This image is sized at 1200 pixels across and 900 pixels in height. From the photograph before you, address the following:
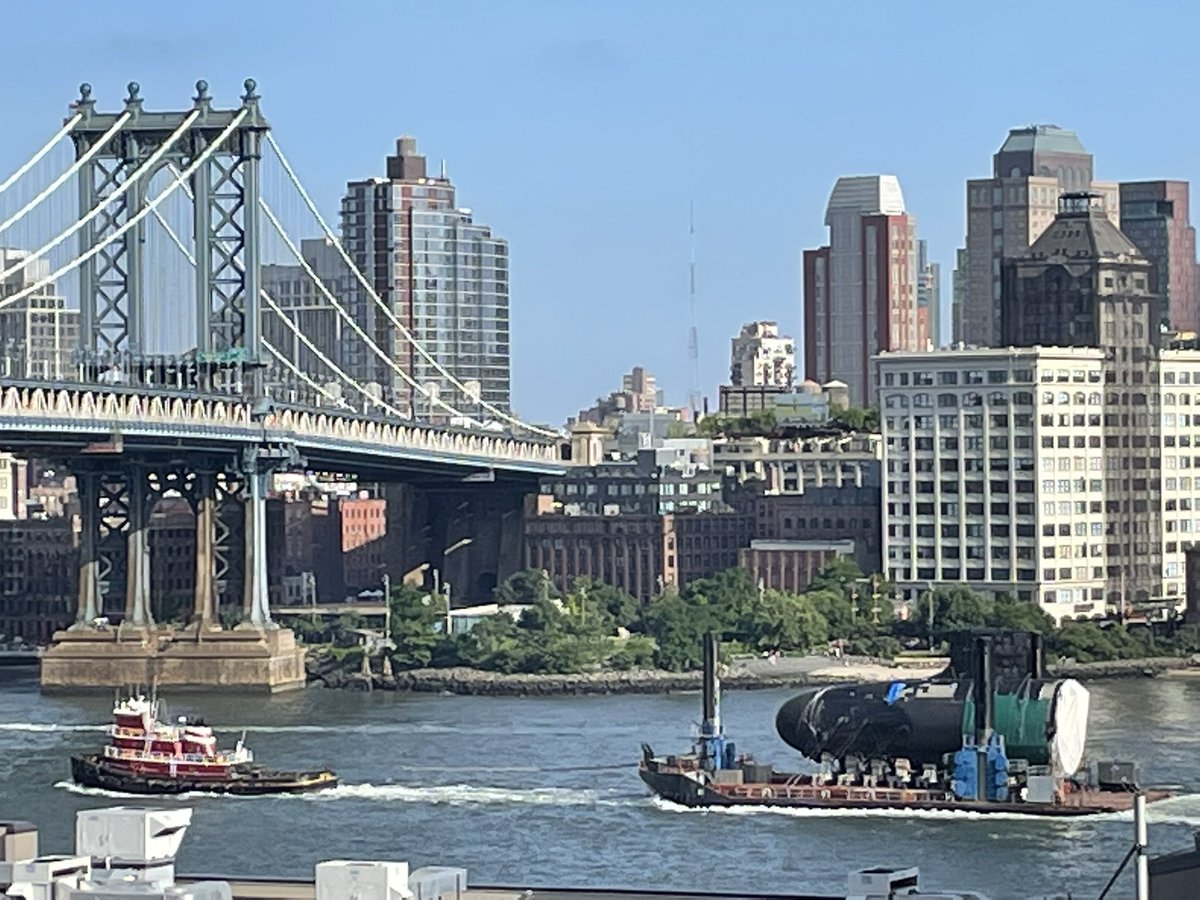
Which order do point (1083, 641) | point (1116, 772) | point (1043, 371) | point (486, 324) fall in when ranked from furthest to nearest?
point (486, 324), point (1043, 371), point (1083, 641), point (1116, 772)

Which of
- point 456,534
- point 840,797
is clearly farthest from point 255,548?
point 840,797

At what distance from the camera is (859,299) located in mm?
127062

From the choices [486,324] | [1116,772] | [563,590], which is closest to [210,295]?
[563,590]

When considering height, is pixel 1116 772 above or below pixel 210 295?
below

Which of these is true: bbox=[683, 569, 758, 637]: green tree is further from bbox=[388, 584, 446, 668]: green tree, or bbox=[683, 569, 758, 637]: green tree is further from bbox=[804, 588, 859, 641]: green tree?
bbox=[388, 584, 446, 668]: green tree

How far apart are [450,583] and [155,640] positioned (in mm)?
17916

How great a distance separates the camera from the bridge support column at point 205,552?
2333 inches

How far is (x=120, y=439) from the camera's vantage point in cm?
5506

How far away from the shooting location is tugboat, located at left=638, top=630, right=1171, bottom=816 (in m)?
38.0

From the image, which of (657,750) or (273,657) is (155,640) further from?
(657,750)

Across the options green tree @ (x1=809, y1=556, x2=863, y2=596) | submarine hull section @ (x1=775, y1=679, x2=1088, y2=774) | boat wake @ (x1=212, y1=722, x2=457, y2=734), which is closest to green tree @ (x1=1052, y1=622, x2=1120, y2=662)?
green tree @ (x1=809, y1=556, x2=863, y2=596)

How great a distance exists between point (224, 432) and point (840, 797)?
2225cm

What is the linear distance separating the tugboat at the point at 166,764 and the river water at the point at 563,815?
1.39 ft

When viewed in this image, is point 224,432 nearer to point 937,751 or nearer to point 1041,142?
point 937,751
